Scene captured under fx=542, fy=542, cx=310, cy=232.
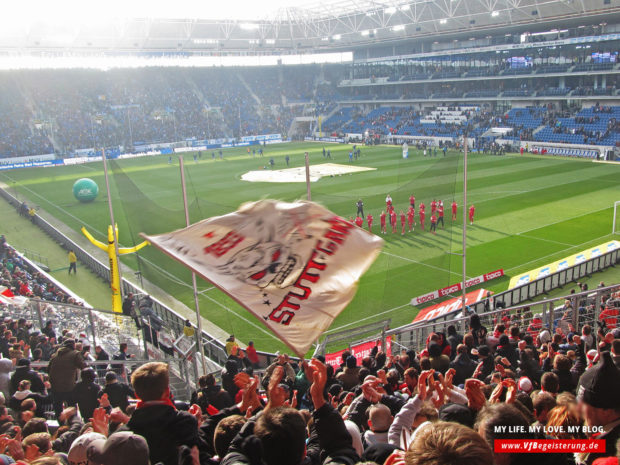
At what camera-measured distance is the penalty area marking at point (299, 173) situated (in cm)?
3778

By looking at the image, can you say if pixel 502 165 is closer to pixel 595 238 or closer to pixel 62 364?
pixel 595 238

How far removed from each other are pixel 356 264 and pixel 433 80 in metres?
65.2

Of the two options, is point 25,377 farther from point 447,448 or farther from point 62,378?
point 447,448

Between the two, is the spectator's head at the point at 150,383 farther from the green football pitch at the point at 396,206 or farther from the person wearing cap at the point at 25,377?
the green football pitch at the point at 396,206

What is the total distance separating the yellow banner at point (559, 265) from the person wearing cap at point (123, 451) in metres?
15.1

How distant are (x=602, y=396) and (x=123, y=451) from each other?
2493 millimetres

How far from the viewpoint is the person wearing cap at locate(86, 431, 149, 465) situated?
2715 mm

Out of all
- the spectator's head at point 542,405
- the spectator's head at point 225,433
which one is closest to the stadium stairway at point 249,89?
the spectator's head at point 542,405

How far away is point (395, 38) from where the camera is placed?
6756 centimetres

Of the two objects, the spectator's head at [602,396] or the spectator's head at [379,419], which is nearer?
the spectator's head at [602,396]

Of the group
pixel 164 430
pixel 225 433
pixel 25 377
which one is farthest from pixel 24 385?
pixel 225 433

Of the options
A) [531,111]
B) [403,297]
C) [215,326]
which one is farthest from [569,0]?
[215,326]

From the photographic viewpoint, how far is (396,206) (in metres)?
26.1

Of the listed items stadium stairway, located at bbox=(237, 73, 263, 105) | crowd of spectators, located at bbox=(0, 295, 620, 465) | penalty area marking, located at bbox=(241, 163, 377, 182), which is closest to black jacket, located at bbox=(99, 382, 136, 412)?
crowd of spectators, located at bbox=(0, 295, 620, 465)
